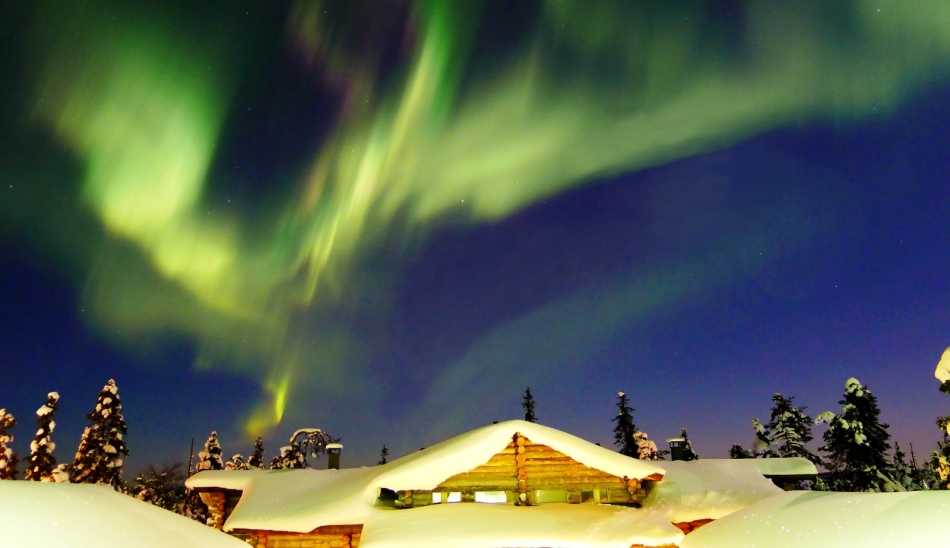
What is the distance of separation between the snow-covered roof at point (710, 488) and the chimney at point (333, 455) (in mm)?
11064

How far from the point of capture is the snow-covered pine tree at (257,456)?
6159 cm

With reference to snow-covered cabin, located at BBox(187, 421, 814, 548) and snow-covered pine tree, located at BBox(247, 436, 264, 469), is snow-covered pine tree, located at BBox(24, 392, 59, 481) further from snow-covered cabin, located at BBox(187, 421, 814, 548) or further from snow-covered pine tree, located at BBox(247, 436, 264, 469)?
snow-covered pine tree, located at BBox(247, 436, 264, 469)

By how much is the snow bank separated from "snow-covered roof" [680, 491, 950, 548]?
10.8 feet

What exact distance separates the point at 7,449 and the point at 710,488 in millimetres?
39534

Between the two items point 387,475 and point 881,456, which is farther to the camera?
point 881,456

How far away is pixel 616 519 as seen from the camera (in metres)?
14.9

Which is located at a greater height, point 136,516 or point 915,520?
point 136,516

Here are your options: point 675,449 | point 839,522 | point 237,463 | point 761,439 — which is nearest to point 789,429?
point 761,439

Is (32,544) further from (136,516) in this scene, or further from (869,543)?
(869,543)

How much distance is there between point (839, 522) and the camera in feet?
27.8

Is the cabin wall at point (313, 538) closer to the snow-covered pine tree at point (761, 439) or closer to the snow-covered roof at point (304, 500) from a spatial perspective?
the snow-covered roof at point (304, 500)

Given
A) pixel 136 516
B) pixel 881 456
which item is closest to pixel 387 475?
pixel 136 516

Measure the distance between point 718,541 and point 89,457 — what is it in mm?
35322

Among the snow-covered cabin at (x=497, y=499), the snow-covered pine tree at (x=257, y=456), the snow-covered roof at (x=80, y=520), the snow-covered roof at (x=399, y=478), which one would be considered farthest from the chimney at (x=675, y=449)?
the snow-covered pine tree at (x=257, y=456)
